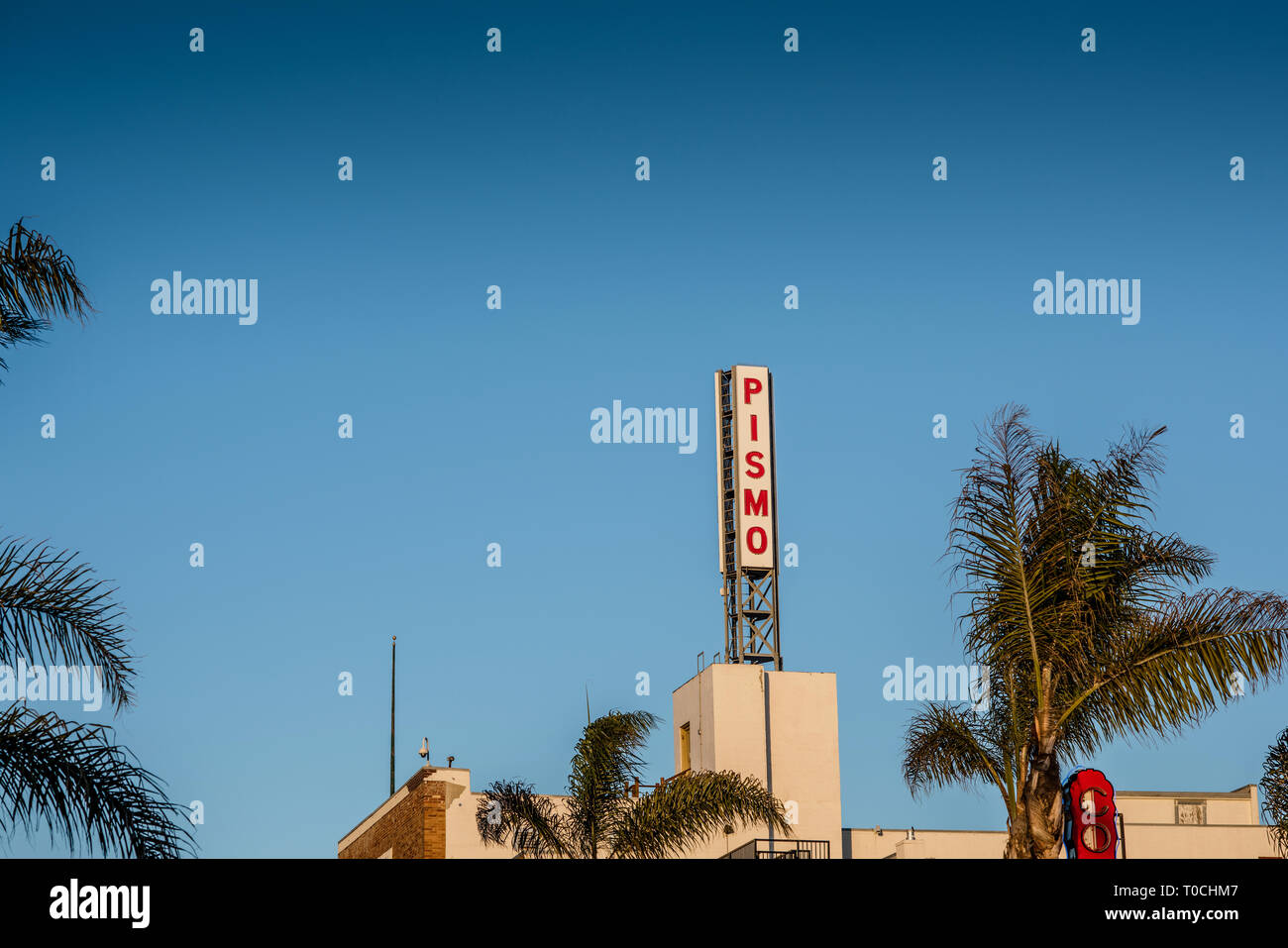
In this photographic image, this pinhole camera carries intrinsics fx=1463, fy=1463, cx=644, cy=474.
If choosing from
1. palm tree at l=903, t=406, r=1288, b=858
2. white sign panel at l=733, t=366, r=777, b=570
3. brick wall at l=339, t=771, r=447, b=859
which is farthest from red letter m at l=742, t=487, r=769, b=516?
palm tree at l=903, t=406, r=1288, b=858

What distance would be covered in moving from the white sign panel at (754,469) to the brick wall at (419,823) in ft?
42.3

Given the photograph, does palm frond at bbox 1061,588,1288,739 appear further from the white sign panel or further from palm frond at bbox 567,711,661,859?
the white sign panel

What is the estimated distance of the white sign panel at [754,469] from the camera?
163 ft

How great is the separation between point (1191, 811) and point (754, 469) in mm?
23083

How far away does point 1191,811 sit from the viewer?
188ft

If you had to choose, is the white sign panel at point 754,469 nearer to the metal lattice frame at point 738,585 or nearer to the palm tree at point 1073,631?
the metal lattice frame at point 738,585

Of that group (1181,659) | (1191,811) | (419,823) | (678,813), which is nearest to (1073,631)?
(1181,659)

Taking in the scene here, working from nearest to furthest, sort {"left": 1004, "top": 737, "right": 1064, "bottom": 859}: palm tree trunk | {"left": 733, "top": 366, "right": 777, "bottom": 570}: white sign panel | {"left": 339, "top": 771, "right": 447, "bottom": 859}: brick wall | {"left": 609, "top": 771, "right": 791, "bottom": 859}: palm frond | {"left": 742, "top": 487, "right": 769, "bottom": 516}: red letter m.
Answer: {"left": 1004, "top": 737, "right": 1064, "bottom": 859}: palm tree trunk < {"left": 609, "top": 771, "right": 791, "bottom": 859}: palm frond < {"left": 339, "top": 771, "right": 447, "bottom": 859}: brick wall < {"left": 733, "top": 366, "right": 777, "bottom": 570}: white sign panel < {"left": 742, "top": 487, "right": 769, "bottom": 516}: red letter m

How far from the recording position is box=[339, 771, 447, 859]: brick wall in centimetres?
4303

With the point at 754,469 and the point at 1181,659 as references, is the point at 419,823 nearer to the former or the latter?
the point at 754,469

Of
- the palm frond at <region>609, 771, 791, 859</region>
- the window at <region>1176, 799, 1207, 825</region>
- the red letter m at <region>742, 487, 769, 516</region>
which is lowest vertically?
the window at <region>1176, 799, 1207, 825</region>

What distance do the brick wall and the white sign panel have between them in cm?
1290
